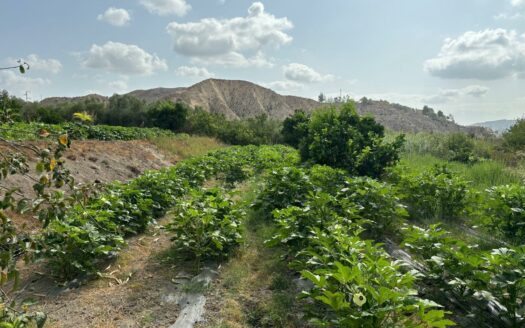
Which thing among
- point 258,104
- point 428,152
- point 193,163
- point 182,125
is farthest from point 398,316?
point 258,104

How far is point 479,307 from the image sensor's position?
321cm

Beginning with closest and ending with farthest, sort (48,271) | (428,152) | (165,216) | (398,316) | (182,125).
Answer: (398,316)
(48,271)
(165,216)
(428,152)
(182,125)

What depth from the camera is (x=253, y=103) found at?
81250 millimetres

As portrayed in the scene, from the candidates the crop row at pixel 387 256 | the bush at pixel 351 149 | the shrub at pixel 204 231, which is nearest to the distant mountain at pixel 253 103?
the bush at pixel 351 149

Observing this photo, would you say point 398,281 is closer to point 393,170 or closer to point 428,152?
point 393,170

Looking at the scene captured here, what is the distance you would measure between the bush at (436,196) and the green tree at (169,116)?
2990cm

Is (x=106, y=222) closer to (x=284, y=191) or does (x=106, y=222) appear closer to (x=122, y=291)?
(x=122, y=291)

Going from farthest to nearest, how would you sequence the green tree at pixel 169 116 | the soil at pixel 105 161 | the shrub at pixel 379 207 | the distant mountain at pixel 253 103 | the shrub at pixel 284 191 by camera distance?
the distant mountain at pixel 253 103, the green tree at pixel 169 116, the soil at pixel 105 161, the shrub at pixel 284 191, the shrub at pixel 379 207

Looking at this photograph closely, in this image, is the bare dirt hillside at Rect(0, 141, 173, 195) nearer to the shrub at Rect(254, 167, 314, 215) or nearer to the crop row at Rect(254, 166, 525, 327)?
the shrub at Rect(254, 167, 314, 215)

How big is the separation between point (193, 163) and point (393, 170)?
6.36 meters

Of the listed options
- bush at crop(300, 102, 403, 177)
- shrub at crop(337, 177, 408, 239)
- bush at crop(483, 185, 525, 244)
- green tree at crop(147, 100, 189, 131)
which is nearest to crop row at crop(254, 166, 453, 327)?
shrub at crop(337, 177, 408, 239)

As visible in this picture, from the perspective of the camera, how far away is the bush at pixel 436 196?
645 centimetres

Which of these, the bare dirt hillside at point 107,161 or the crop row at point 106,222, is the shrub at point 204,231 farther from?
the bare dirt hillside at point 107,161

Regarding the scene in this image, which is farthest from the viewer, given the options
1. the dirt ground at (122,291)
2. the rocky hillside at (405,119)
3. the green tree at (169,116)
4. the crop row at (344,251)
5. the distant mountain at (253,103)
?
the rocky hillside at (405,119)
